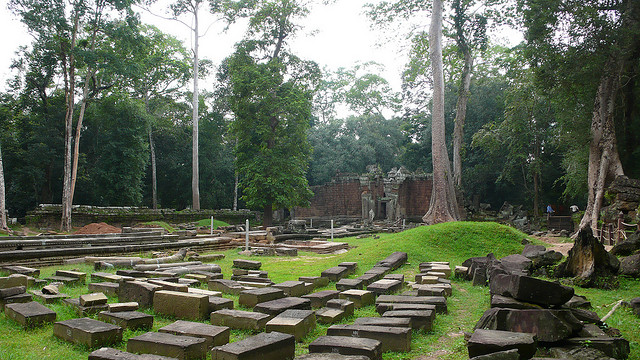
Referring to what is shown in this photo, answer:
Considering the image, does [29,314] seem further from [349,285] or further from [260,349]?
[349,285]

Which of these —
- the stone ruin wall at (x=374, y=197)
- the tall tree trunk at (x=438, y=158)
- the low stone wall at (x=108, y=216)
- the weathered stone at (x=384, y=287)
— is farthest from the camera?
the stone ruin wall at (x=374, y=197)

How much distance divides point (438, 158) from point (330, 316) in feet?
43.8

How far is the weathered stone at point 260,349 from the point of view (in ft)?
9.66

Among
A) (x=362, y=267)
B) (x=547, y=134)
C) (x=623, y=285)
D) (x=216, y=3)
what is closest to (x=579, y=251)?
(x=623, y=285)

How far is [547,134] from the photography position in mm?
25250

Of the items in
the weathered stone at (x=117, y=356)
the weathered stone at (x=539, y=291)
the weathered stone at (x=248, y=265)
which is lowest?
the weathered stone at (x=248, y=265)

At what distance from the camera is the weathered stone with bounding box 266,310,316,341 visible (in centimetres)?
392

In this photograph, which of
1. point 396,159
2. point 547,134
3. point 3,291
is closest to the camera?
point 3,291

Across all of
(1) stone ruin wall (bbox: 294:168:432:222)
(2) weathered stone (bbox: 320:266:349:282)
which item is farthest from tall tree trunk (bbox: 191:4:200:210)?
(2) weathered stone (bbox: 320:266:349:282)

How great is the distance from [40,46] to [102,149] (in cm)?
790

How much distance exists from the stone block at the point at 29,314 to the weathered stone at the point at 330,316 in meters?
2.94

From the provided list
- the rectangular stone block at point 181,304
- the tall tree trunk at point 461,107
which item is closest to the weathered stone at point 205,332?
the rectangular stone block at point 181,304

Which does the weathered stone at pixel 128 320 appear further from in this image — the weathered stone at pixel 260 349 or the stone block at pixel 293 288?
the stone block at pixel 293 288

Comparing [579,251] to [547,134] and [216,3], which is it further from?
[216,3]
